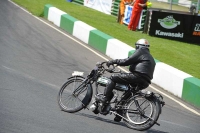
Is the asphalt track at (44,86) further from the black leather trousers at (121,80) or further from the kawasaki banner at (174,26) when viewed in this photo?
the kawasaki banner at (174,26)

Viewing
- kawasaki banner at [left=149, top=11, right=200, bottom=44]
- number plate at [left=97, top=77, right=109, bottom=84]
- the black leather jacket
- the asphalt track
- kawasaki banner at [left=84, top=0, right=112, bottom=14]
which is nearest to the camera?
the asphalt track

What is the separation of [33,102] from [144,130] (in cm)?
237

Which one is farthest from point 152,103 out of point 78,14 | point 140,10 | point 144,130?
point 78,14

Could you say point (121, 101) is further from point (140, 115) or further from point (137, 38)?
point (137, 38)

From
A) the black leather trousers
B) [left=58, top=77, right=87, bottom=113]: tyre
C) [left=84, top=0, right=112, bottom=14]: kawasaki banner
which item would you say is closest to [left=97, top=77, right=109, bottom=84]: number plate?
the black leather trousers

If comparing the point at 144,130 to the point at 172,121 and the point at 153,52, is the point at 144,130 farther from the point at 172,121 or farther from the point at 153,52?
the point at 153,52

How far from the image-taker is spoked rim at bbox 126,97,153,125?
9797 millimetres

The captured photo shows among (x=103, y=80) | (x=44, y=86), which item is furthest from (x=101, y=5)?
(x=103, y=80)

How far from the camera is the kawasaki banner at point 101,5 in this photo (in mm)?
31923

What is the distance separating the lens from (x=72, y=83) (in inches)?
426

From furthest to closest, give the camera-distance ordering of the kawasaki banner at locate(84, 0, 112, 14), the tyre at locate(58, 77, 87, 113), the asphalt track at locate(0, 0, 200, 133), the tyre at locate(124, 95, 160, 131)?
the kawasaki banner at locate(84, 0, 112, 14) < the tyre at locate(58, 77, 87, 113) < the tyre at locate(124, 95, 160, 131) < the asphalt track at locate(0, 0, 200, 133)

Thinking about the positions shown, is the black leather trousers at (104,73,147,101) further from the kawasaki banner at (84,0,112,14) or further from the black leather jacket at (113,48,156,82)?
the kawasaki banner at (84,0,112,14)

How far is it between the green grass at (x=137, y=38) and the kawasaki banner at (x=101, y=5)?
0.61 m

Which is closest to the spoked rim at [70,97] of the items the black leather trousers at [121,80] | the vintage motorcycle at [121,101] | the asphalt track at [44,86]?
the vintage motorcycle at [121,101]
